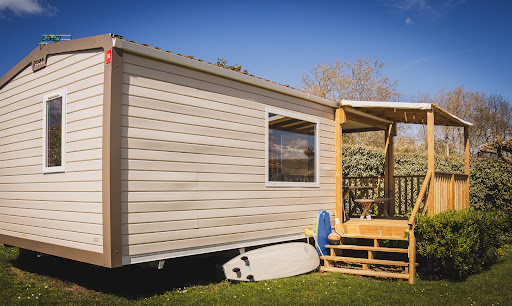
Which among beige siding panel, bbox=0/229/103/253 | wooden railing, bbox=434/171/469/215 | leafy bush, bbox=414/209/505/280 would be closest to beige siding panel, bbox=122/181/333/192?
beige siding panel, bbox=0/229/103/253

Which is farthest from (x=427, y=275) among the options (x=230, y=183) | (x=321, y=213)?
(x=230, y=183)

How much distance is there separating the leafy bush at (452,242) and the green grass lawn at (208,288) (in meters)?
0.26

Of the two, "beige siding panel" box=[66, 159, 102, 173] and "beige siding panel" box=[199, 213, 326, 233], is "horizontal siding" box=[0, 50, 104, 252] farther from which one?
"beige siding panel" box=[199, 213, 326, 233]

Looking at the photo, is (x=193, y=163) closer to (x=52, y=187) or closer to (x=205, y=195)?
(x=205, y=195)

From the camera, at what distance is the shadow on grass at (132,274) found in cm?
560

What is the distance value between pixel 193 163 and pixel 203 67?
1348mm

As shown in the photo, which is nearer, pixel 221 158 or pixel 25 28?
pixel 221 158

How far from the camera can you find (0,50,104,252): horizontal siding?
15.8ft

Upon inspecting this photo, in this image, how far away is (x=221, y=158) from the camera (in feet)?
19.2

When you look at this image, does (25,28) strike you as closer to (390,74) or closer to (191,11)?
(191,11)

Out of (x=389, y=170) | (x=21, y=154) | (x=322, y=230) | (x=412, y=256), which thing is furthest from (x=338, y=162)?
(x=21, y=154)

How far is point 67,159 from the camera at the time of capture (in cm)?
522

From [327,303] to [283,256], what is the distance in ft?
4.90

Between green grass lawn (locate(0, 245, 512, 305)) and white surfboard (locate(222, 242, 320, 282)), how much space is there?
0.54ft
